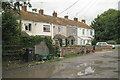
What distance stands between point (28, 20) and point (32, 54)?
14.7 m

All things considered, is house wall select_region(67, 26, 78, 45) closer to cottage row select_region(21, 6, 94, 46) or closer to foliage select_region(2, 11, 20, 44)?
cottage row select_region(21, 6, 94, 46)

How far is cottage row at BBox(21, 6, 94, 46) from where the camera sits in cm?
2904

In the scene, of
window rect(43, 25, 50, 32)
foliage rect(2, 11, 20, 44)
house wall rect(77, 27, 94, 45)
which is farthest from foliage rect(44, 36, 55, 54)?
house wall rect(77, 27, 94, 45)

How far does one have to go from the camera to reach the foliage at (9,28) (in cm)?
1122

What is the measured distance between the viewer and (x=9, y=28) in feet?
37.6

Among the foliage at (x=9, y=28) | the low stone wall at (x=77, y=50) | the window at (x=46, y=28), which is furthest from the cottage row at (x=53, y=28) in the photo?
the foliage at (x=9, y=28)

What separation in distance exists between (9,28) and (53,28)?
22.0 meters

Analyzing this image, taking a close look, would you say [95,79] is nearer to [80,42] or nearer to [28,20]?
[28,20]

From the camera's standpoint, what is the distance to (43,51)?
16.9 meters

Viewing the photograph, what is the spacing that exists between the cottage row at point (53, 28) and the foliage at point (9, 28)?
1567cm

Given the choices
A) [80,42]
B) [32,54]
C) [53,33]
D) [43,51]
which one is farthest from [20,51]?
[80,42]

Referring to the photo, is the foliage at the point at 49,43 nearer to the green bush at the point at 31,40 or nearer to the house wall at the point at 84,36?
the green bush at the point at 31,40

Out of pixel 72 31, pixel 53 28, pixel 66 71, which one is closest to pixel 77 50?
pixel 53 28

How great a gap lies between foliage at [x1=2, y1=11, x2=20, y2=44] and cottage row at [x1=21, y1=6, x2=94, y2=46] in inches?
617
